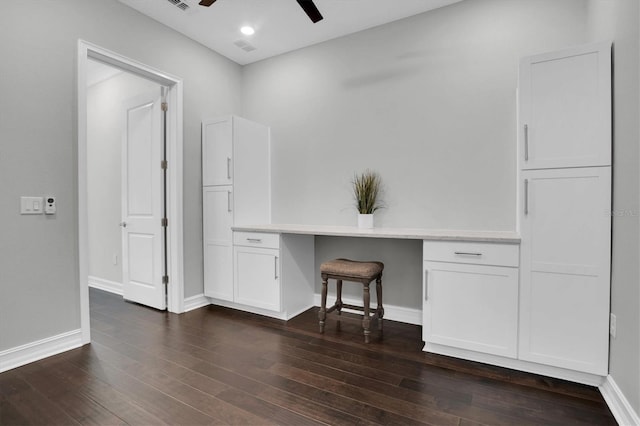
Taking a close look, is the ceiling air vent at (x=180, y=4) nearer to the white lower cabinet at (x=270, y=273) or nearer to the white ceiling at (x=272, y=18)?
the white ceiling at (x=272, y=18)

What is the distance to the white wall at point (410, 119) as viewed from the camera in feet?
8.43

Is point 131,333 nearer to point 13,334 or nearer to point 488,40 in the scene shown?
point 13,334

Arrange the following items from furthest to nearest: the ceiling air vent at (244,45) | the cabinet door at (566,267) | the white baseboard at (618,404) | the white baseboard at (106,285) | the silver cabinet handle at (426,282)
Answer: the white baseboard at (106,285) → the ceiling air vent at (244,45) → the silver cabinet handle at (426,282) → the cabinet door at (566,267) → the white baseboard at (618,404)

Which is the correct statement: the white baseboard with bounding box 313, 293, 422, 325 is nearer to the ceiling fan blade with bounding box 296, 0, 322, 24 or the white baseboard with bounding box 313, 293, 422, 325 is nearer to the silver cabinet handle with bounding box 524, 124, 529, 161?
the silver cabinet handle with bounding box 524, 124, 529, 161

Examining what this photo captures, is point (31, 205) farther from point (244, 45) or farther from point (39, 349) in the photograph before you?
point (244, 45)

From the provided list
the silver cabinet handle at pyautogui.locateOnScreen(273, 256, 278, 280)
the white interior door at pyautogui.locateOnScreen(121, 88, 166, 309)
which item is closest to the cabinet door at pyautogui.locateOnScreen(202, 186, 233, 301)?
the white interior door at pyautogui.locateOnScreen(121, 88, 166, 309)

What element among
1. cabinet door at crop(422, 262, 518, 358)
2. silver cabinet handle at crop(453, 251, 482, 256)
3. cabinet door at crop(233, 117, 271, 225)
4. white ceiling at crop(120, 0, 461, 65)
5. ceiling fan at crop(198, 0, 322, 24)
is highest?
white ceiling at crop(120, 0, 461, 65)

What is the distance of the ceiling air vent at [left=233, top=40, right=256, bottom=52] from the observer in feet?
11.3

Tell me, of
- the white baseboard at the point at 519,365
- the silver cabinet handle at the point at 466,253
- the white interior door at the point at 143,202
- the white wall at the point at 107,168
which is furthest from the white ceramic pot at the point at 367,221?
the white wall at the point at 107,168

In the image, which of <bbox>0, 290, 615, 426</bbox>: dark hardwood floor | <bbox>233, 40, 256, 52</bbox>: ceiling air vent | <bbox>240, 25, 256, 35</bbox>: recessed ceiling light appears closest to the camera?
<bbox>0, 290, 615, 426</bbox>: dark hardwood floor

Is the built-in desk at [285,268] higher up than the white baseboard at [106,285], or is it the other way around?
the built-in desk at [285,268]

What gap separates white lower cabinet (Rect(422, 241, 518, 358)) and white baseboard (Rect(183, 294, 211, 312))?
2.35m

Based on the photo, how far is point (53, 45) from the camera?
2.34 metres

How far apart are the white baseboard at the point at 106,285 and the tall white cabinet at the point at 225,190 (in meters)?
1.39
